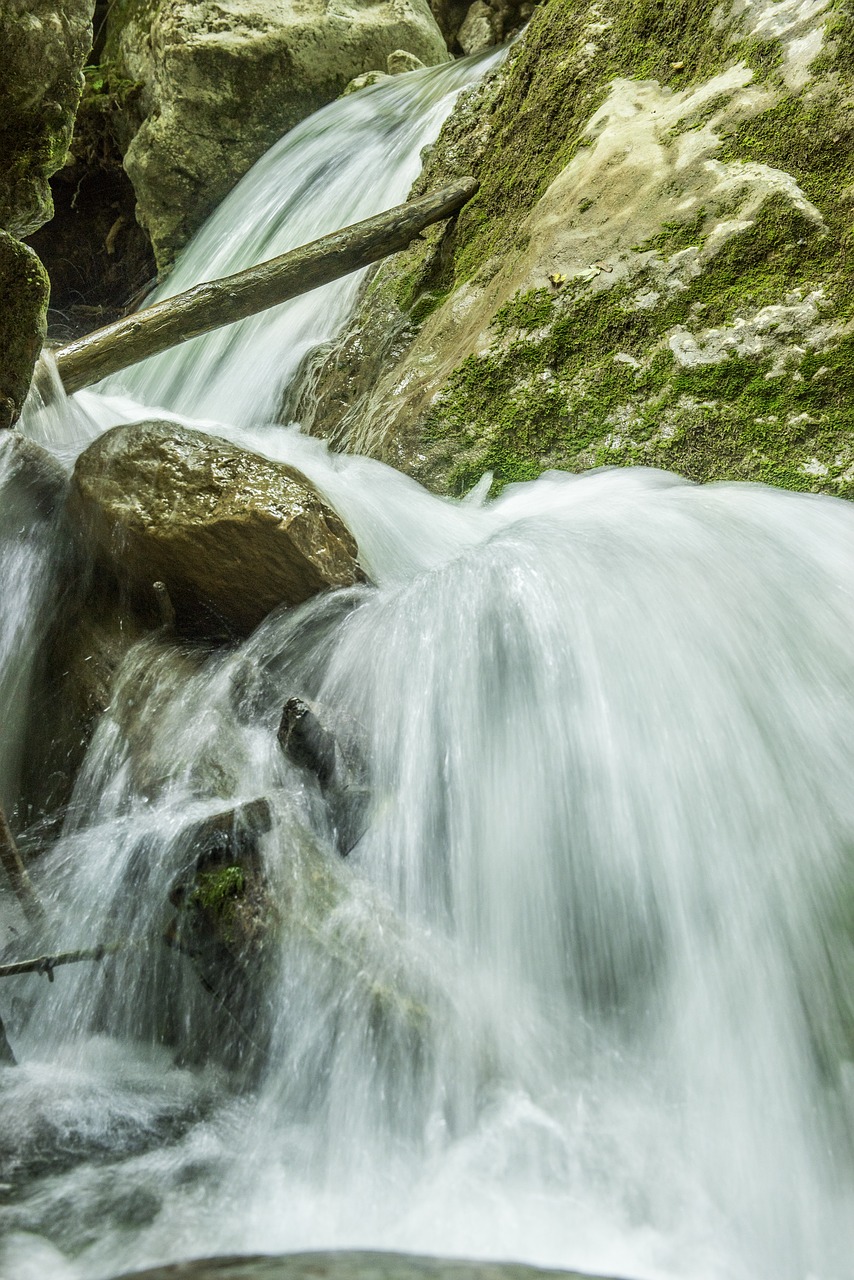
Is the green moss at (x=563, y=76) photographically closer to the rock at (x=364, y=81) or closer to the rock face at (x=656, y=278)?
the rock face at (x=656, y=278)

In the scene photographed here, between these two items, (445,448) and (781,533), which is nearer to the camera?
(781,533)

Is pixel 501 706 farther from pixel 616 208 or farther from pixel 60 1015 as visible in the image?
pixel 616 208

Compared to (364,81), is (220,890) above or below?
below

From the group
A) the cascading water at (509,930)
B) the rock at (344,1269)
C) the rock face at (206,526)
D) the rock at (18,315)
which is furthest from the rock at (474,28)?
the rock at (344,1269)

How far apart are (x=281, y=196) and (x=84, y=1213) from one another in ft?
28.2

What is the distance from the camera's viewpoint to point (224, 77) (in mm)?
9391

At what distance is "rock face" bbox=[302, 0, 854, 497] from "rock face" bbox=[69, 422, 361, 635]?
1.25m

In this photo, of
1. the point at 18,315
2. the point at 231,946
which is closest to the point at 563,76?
the point at 18,315

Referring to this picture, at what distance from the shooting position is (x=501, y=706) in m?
2.44

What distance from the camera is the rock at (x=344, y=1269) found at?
1193 mm

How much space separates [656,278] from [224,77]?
8.04m

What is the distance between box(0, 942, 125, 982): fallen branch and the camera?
1904 millimetres

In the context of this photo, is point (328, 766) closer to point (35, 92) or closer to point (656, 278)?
point (35, 92)

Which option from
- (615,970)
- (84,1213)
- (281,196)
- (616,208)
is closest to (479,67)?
(281,196)
